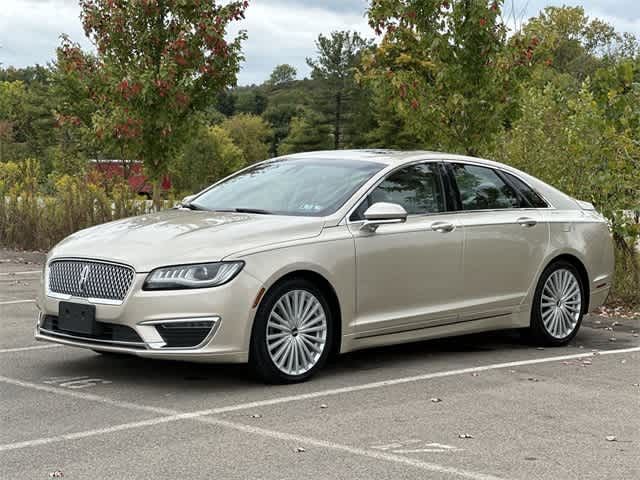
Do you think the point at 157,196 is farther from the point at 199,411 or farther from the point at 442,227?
the point at 199,411

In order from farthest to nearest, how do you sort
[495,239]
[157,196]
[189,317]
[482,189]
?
[157,196], [482,189], [495,239], [189,317]

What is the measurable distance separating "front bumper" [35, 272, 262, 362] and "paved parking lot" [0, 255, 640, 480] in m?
0.29

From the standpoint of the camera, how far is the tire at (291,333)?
7.76m

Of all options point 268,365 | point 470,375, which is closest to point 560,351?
point 470,375

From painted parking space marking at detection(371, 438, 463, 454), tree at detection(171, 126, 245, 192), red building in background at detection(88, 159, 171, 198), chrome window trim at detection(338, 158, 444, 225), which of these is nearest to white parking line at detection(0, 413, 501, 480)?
painted parking space marking at detection(371, 438, 463, 454)

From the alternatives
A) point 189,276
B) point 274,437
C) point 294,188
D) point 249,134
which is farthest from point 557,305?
point 249,134

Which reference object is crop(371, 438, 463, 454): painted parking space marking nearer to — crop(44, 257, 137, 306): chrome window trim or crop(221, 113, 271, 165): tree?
crop(44, 257, 137, 306): chrome window trim

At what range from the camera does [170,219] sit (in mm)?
8562

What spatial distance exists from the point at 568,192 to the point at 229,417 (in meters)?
8.21

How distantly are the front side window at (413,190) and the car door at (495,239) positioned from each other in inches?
9.5

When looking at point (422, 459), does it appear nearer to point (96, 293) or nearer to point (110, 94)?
point (96, 293)

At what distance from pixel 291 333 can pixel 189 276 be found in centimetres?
89

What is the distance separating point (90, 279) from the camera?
25.5 ft

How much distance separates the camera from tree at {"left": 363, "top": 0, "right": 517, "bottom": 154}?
1530 cm
